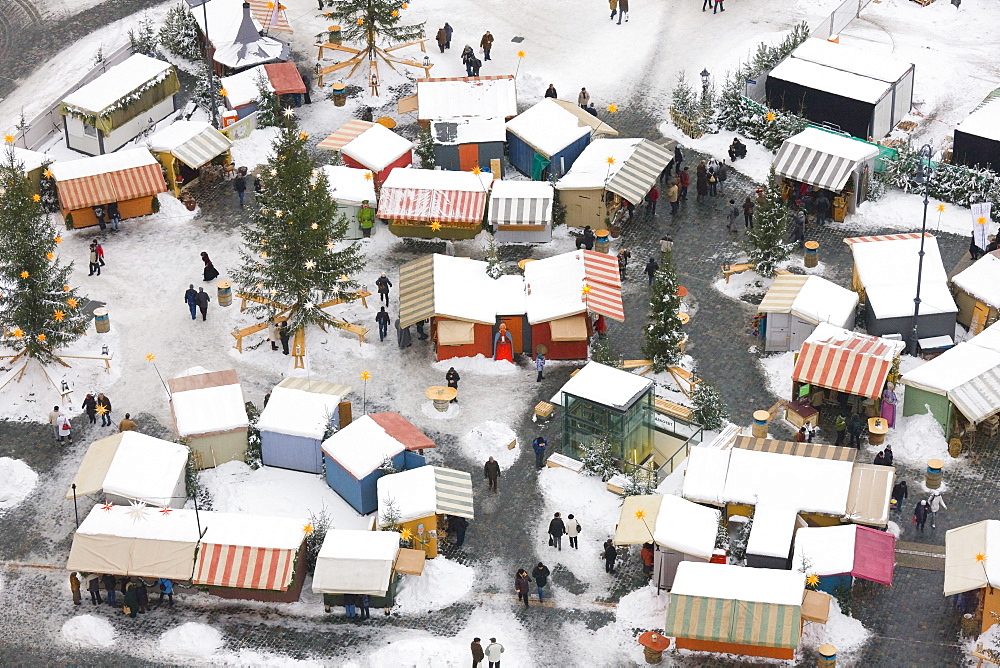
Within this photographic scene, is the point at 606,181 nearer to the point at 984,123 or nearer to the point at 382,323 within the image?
the point at 382,323

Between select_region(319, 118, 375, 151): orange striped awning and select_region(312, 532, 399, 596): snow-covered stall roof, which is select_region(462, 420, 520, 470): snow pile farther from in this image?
select_region(319, 118, 375, 151): orange striped awning

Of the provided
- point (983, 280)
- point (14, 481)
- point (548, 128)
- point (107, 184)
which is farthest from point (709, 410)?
point (107, 184)

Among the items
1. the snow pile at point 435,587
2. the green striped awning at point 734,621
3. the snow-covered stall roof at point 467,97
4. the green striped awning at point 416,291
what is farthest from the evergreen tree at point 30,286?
the green striped awning at point 734,621

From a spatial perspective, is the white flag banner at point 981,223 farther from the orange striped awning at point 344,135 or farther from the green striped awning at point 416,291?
the orange striped awning at point 344,135

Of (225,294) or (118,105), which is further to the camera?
(118,105)

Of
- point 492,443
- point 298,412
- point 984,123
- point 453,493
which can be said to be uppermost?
point 984,123

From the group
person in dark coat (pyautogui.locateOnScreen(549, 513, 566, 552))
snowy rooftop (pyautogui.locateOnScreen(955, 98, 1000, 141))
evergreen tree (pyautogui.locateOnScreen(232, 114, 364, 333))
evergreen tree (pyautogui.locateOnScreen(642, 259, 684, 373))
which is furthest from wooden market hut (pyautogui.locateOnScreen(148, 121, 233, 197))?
snowy rooftop (pyautogui.locateOnScreen(955, 98, 1000, 141))
